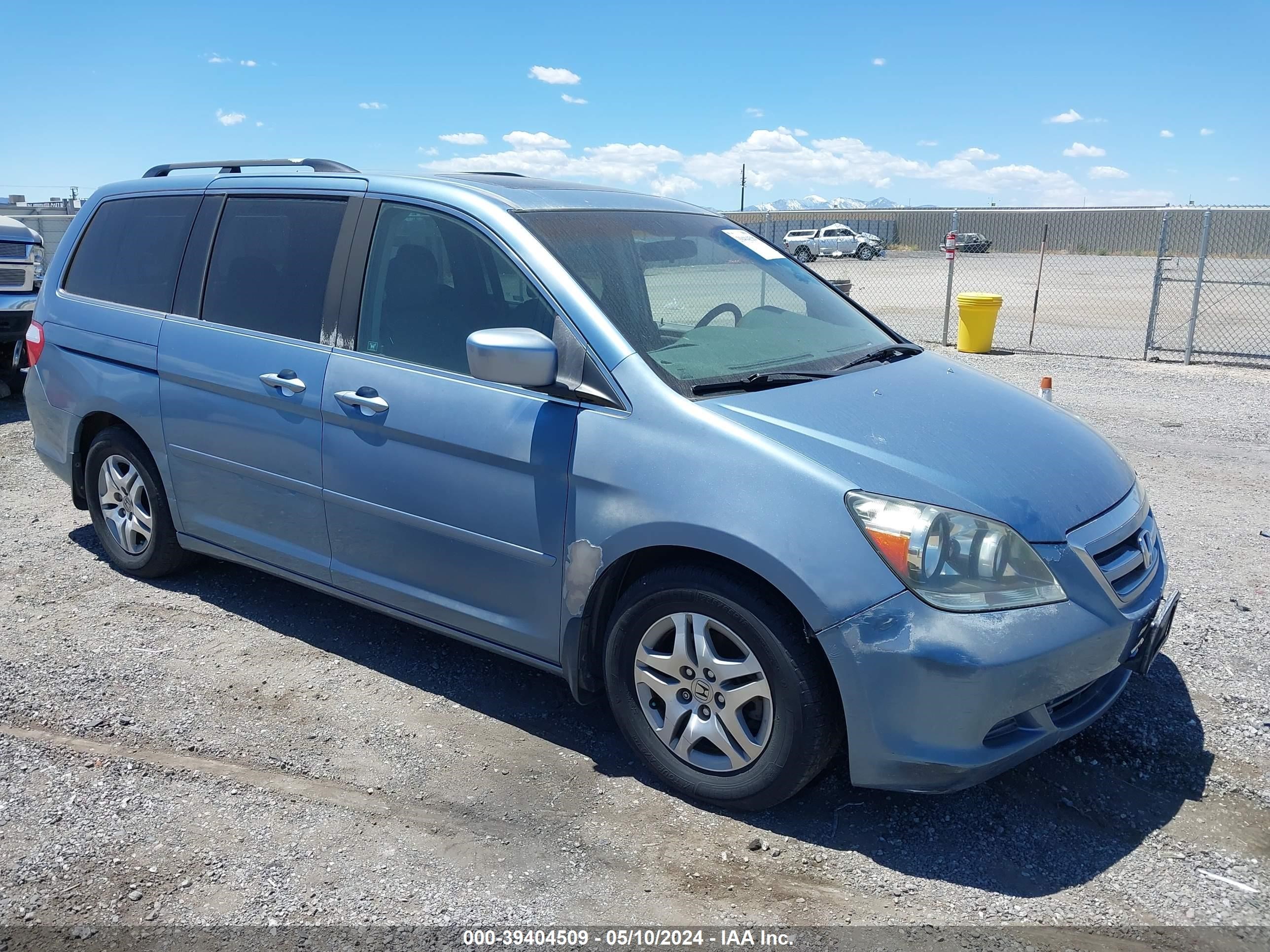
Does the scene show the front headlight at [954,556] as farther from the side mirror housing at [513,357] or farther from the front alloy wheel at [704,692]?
the side mirror housing at [513,357]

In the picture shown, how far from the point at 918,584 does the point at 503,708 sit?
1861 millimetres

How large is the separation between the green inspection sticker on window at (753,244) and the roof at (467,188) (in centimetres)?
16

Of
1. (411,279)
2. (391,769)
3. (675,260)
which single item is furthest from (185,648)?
(675,260)

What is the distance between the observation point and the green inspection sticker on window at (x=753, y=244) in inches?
178

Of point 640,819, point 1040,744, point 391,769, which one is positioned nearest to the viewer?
point 1040,744

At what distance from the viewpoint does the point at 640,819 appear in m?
3.25

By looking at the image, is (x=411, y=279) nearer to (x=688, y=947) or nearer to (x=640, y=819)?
(x=640, y=819)

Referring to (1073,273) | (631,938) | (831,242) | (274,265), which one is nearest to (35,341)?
(274,265)

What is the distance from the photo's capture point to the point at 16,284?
384 inches

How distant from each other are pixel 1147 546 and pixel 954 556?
955 mm

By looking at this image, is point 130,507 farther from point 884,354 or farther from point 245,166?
point 884,354

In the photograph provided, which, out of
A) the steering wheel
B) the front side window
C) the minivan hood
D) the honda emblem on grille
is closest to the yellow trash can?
the steering wheel

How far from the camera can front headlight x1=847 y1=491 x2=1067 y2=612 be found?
2.80 meters

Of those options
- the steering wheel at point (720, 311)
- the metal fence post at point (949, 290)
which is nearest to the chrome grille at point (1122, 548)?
the steering wheel at point (720, 311)
